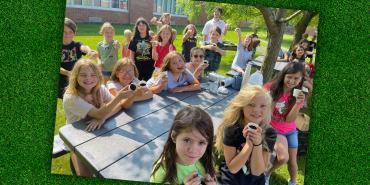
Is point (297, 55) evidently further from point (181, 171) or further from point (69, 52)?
point (69, 52)

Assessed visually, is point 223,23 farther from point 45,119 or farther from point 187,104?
point 45,119

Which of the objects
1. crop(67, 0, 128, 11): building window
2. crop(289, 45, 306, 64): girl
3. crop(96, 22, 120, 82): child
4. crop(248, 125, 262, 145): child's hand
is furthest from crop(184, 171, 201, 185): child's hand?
crop(67, 0, 128, 11): building window

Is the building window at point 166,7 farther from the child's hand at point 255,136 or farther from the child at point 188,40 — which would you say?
the child's hand at point 255,136

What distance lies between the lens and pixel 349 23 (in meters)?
2.68

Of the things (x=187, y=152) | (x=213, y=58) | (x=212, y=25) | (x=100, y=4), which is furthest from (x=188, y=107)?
(x=100, y=4)

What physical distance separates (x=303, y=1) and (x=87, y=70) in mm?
1741

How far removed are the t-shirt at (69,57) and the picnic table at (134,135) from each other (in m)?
0.38

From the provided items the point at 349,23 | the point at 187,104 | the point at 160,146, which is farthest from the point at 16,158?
the point at 349,23

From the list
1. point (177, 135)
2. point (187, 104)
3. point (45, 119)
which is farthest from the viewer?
point (45, 119)

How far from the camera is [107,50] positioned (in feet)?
8.25

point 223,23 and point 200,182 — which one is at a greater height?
point 223,23

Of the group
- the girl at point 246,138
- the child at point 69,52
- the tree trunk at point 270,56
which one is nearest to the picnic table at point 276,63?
the tree trunk at point 270,56

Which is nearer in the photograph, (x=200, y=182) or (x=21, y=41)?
(x=200, y=182)

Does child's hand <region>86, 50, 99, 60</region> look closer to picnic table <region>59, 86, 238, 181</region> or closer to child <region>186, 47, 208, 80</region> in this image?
picnic table <region>59, 86, 238, 181</region>
